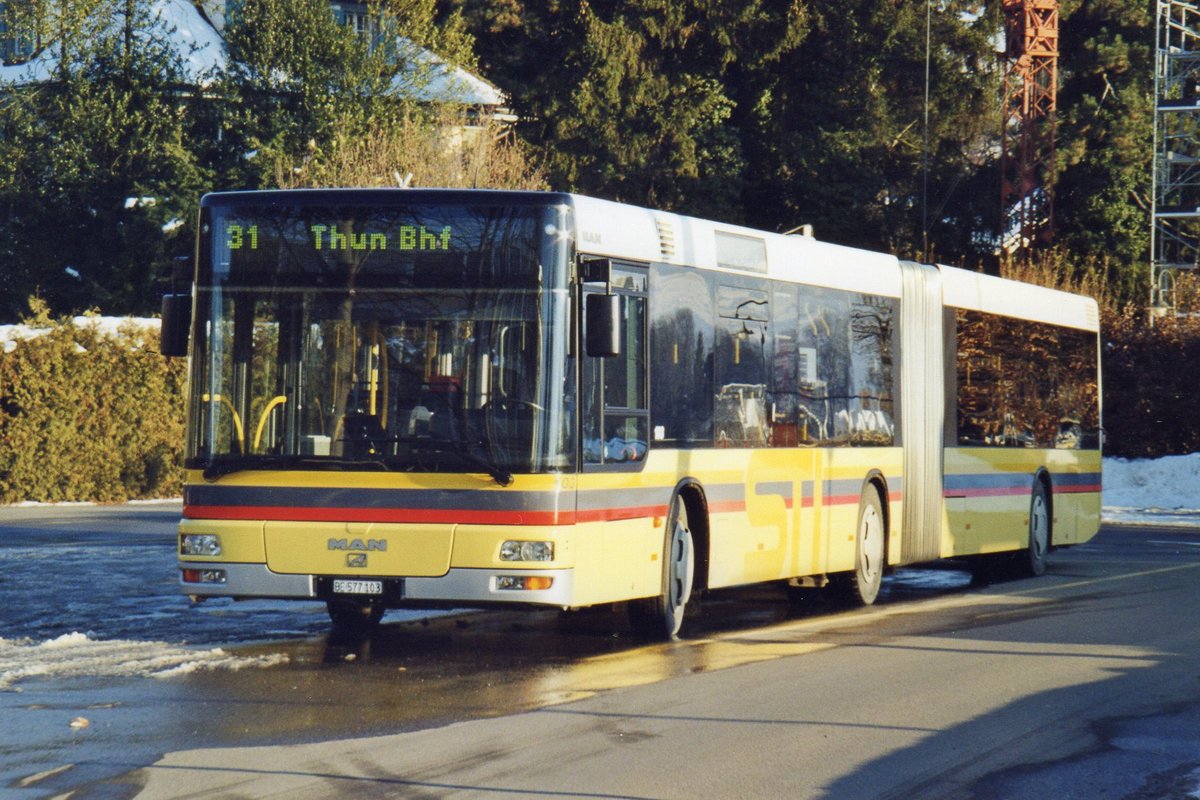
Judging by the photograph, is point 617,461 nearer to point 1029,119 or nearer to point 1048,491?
point 1048,491

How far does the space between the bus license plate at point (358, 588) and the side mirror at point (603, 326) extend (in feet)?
6.29

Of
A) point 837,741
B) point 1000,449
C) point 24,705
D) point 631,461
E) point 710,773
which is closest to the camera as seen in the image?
point 710,773

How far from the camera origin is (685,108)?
54094 millimetres

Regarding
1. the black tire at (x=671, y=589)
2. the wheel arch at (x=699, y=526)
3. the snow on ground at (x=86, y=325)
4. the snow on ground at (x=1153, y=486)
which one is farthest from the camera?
the snow on ground at (x=1153, y=486)

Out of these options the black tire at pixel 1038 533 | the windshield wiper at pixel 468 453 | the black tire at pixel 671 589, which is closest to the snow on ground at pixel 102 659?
the windshield wiper at pixel 468 453

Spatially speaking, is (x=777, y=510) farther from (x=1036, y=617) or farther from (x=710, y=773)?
(x=710, y=773)

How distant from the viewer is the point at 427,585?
1159cm

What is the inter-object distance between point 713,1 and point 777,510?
41.4m

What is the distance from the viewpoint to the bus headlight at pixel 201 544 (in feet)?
39.0

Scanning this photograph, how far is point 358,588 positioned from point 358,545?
0.87ft

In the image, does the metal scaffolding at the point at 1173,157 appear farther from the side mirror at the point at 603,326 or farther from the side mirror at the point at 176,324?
the side mirror at the point at 176,324

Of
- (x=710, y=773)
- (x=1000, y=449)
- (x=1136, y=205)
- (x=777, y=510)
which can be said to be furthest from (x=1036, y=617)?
(x=1136, y=205)

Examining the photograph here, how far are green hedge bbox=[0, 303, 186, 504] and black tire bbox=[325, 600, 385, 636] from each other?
663 inches

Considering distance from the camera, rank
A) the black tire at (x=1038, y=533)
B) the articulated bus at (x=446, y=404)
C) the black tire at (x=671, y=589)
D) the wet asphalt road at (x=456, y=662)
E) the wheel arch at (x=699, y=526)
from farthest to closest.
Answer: the black tire at (x=1038, y=533), the wheel arch at (x=699, y=526), the black tire at (x=671, y=589), the articulated bus at (x=446, y=404), the wet asphalt road at (x=456, y=662)
